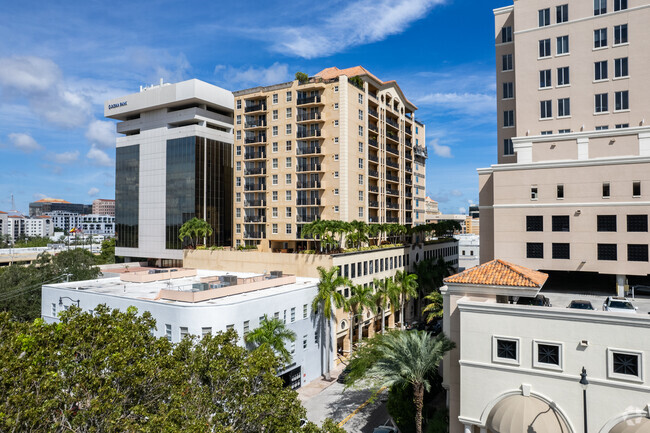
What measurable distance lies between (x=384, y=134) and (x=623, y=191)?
5156cm

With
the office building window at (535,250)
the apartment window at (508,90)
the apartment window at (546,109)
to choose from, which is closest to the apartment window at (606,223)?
the office building window at (535,250)

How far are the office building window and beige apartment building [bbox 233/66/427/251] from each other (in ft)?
111

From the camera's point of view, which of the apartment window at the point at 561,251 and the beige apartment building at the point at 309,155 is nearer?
the apartment window at the point at 561,251

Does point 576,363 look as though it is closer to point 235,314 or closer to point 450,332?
point 450,332

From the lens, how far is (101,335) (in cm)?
2252

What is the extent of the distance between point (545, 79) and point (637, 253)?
20521 mm

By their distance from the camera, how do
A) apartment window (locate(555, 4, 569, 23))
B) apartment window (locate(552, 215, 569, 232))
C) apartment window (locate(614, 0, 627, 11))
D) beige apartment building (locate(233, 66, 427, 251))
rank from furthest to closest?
beige apartment building (locate(233, 66, 427, 251)) → apartment window (locate(555, 4, 569, 23)) → apartment window (locate(614, 0, 627, 11)) → apartment window (locate(552, 215, 569, 232))

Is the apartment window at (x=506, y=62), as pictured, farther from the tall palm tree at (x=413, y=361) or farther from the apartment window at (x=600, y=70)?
the tall palm tree at (x=413, y=361)

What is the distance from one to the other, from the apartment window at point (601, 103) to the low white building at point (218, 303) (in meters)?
36.1

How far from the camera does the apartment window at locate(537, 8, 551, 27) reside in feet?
144

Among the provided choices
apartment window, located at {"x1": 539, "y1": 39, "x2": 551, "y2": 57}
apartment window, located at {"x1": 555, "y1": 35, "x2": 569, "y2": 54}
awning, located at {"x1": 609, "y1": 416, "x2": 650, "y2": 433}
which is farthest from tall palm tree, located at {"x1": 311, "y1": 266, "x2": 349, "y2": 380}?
apartment window, located at {"x1": 555, "y1": 35, "x2": 569, "y2": 54}

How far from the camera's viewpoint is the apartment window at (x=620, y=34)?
4044 centimetres

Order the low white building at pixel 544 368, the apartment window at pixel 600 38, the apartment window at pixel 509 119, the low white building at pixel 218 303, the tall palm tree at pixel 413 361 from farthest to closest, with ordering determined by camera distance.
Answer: the apartment window at pixel 509 119, the apartment window at pixel 600 38, the low white building at pixel 218 303, the tall palm tree at pixel 413 361, the low white building at pixel 544 368

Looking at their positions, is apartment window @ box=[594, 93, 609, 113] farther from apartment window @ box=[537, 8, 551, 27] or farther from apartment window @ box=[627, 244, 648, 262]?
apartment window @ box=[627, 244, 648, 262]
